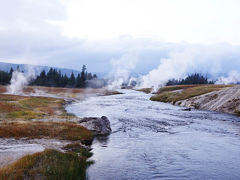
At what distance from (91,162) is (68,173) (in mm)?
3395

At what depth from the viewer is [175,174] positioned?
50.1 feet

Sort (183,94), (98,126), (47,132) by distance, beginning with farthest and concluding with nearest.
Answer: (183,94) → (98,126) → (47,132)

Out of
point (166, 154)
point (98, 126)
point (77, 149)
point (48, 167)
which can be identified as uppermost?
point (98, 126)

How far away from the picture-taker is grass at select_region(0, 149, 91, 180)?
1219 cm

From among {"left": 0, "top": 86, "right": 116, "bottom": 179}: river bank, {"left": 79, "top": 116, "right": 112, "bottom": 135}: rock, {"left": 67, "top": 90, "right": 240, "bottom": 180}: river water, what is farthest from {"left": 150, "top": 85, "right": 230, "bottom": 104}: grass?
{"left": 0, "top": 86, "right": 116, "bottom": 179}: river bank

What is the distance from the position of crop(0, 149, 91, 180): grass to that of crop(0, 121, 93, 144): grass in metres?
6.86

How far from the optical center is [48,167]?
1350 centimetres

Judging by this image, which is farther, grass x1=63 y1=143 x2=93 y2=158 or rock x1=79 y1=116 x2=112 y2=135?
rock x1=79 y1=116 x2=112 y2=135

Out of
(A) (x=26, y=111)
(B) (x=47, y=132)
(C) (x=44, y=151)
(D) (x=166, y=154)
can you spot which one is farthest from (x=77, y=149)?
(A) (x=26, y=111)

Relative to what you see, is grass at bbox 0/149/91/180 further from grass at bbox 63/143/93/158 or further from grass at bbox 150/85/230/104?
grass at bbox 150/85/230/104

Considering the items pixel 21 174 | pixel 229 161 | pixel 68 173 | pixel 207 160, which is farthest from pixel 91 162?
pixel 229 161

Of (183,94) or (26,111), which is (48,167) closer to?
(26,111)

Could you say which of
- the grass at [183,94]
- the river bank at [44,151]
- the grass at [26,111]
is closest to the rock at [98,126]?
the river bank at [44,151]

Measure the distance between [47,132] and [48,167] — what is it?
36.4 ft
